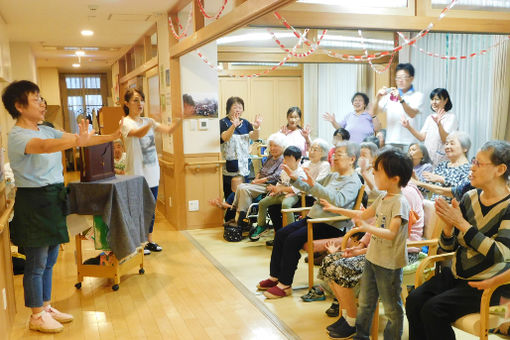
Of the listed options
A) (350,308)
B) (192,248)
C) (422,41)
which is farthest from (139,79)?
(350,308)

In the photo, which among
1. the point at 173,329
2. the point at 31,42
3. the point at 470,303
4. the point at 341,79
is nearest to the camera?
the point at 470,303

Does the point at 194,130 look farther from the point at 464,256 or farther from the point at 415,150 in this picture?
the point at 464,256

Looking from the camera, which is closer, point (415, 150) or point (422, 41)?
point (415, 150)

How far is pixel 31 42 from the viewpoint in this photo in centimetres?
734

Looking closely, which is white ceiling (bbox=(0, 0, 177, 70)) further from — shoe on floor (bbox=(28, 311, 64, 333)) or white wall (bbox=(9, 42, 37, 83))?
shoe on floor (bbox=(28, 311, 64, 333))

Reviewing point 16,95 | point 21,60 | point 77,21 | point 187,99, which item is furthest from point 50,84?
point 16,95

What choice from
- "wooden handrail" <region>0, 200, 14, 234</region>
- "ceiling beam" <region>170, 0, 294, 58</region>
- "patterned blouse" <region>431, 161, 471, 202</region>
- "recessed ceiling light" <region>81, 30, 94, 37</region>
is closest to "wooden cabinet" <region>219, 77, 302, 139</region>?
"recessed ceiling light" <region>81, 30, 94, 37</region>

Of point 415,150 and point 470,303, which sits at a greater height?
point 415,150

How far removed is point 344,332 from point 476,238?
1047 mm

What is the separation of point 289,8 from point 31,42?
5403 millimetres

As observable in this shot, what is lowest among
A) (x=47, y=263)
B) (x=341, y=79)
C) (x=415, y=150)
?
(x=47, y=263)

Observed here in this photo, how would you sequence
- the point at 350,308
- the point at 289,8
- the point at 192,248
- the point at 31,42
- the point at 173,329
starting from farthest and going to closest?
the point at 31,42 < the point at 192,248 < the point at 289,8 < the point at 173,329 < the point at 350,308

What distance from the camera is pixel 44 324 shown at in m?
2.92

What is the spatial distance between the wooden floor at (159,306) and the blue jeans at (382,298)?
0.52 meters
